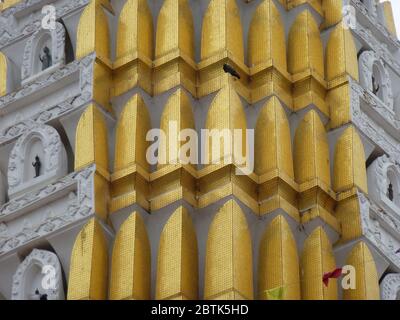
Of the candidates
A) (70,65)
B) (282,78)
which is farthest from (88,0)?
(282,78)

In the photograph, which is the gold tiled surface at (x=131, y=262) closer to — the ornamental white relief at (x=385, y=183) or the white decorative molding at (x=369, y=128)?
the ornamental white relief at (x=385, y=183)

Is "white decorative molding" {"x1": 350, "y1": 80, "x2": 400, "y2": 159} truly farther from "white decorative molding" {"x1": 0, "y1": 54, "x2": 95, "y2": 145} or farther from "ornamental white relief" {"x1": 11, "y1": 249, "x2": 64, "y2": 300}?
"ornamental white relief" {"x1": 11, "y1": 249, "x2": 64, "y2": 300}

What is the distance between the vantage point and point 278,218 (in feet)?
88.7

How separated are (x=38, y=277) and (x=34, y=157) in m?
1.97

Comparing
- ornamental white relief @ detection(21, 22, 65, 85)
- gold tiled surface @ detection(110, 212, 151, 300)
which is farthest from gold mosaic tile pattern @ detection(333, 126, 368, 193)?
ornamental white relief @ detection(21, 22, 65, 85)

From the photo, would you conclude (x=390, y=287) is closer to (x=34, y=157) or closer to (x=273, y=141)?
(x=273, y=141)

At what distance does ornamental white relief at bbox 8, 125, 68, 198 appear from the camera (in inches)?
1107

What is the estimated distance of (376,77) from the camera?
3048 cm

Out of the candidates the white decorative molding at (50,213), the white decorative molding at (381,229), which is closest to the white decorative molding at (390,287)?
the white decorative molding at (381,229)

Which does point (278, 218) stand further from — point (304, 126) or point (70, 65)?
point (70, 65)

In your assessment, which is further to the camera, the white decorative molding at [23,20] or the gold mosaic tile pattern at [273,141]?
the white decorative molding at [23,20]

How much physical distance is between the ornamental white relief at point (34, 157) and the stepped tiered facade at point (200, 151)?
0.02 m

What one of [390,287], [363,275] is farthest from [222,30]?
[390,287]

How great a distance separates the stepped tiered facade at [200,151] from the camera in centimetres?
2666
